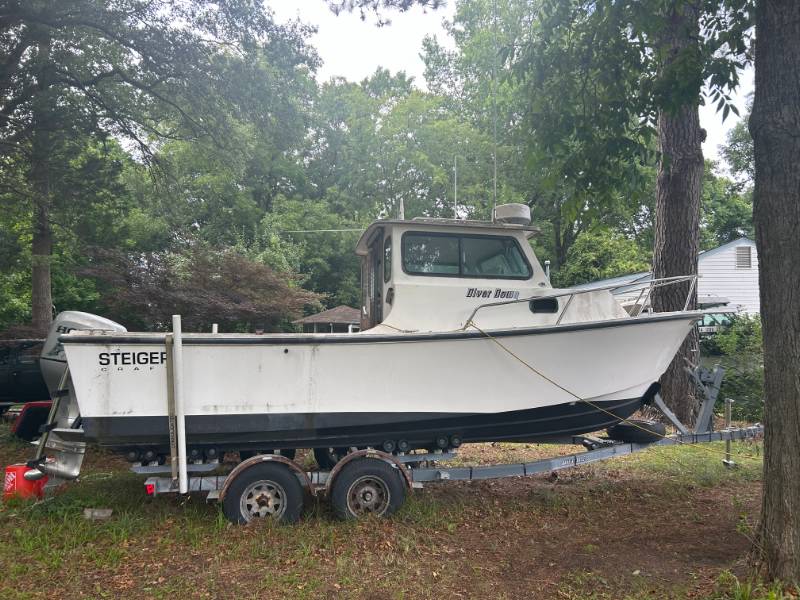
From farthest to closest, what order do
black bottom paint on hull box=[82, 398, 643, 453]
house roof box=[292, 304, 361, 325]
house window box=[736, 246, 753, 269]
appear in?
house window box=[736, 246, 753, 269]
house roof box=[292, 304, 361, 325]
black bottom paint on hull box=[82, 398, 643, 453]

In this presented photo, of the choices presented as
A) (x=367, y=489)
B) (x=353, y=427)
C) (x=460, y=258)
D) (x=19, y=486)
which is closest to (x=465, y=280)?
(x=460, y=258)

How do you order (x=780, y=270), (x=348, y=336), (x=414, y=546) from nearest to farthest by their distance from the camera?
(x=780, y=270) < (x=414, y=546) < (x=348, y=336)

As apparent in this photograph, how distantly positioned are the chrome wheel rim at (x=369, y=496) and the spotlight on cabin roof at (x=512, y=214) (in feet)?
9.67

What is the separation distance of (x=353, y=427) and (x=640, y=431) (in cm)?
302

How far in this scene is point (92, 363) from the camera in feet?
16.6

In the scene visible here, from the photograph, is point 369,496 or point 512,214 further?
point 512,214

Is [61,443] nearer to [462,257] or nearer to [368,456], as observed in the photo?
[368,456]

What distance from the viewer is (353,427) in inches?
219

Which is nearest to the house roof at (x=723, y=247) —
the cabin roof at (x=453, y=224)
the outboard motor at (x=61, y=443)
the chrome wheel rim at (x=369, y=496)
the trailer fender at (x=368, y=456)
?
the cabin roof at (x=453, y=224)

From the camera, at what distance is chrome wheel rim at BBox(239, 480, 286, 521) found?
532cm

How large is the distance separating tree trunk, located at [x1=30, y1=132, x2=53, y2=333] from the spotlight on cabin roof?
717cm

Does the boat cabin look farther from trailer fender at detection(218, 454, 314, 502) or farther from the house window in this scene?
the house window

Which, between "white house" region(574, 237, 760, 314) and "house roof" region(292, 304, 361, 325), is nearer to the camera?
"house roof" region(292, 304, 361, 325)

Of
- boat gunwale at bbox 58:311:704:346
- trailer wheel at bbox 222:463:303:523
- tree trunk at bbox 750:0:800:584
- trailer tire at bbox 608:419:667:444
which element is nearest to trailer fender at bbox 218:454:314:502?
trailer wheel at bbox 222:463:303:523
